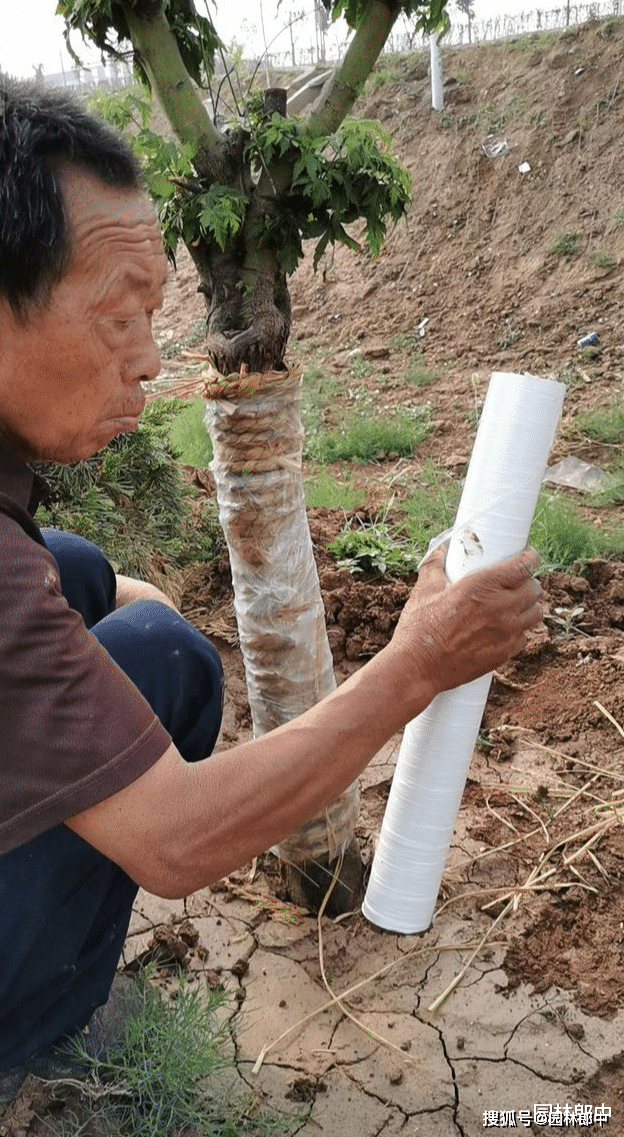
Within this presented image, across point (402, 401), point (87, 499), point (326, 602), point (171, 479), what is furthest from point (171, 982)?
point (402, 401)

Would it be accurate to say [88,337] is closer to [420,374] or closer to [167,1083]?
[167,1083]

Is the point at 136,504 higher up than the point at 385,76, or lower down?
lower down

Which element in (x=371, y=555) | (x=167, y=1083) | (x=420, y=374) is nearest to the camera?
(x=167, y=1083)

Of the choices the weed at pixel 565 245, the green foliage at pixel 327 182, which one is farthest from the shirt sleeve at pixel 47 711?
the weed at pixel 565 245

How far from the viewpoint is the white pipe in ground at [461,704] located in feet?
5.63

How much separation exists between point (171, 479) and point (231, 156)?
2.28 meters

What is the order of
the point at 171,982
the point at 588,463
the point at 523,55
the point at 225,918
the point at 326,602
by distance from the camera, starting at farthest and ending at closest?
the point at 523,55
the point at 588,463
the point at 326,602
the point at 225,918
the point at 171,982

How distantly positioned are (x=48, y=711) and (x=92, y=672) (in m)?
0.08

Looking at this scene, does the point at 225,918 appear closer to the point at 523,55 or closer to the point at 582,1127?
the point at 582,1127

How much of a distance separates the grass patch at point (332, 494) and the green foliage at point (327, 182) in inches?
112

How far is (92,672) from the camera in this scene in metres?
1.31

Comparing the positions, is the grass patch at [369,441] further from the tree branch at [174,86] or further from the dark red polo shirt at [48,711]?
the dark red polo shirt at [48,711]

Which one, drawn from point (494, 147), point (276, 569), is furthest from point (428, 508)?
point (494, 147)

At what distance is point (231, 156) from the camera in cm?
206
